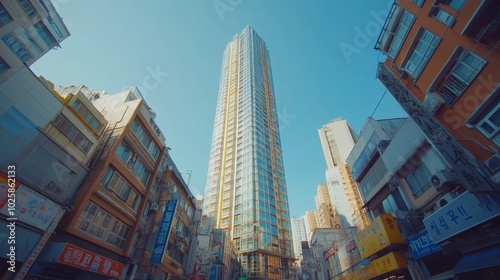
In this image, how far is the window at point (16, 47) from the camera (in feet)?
49.9

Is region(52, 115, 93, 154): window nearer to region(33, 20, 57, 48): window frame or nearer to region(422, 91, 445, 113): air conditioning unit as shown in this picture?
region(33, 20, 57, 48): window frame

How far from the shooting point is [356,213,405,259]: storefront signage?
50.0 ft

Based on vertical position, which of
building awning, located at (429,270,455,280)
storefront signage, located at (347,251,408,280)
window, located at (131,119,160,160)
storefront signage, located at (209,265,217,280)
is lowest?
building awning, located at (429,270,455,280)

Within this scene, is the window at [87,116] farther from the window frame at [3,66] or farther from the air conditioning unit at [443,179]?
the air conditioning unit at [443,179]

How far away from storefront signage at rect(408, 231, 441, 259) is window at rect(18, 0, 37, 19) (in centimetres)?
3319

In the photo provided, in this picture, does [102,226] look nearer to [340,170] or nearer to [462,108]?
[462,108]

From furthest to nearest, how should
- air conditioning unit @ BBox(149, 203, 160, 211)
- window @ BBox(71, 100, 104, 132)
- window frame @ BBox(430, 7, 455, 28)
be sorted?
air conditioning unit @ BBox(149, 203, 160, 211) < window @ BBox(71, 100, 104, 132) < window frame @ BBox(430, 7, 455, 28)

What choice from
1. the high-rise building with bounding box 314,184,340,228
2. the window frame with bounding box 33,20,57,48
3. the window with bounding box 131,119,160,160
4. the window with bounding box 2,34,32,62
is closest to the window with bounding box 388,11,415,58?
the window with bounding box 131,119,160,160

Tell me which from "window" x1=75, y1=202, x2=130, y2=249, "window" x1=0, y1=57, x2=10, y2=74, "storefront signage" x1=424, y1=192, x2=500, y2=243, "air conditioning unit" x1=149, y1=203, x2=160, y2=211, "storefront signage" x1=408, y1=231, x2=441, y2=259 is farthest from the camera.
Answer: "air conditioning unit" x1=149, y1=203, x2=160, y2=211

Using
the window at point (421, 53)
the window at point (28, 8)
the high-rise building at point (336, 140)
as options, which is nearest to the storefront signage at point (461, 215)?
the window at point (421, 53)

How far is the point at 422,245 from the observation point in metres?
13.4

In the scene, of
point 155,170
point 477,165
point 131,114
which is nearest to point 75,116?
point 131,114

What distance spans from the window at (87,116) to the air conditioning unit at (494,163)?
2364cm

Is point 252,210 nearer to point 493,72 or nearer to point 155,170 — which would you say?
point 155,170
